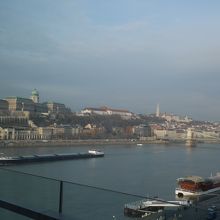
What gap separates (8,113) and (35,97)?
6.83m

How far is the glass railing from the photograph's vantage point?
1002 mm

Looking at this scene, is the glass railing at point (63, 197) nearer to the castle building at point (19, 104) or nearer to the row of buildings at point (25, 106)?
the row of buildings at point (25, 106)

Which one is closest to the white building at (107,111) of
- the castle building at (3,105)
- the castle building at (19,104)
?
the castle building at (19,104)

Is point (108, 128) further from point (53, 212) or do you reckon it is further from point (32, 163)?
point (53, 212)

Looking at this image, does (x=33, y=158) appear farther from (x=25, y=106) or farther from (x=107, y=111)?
(x=107, y=111)

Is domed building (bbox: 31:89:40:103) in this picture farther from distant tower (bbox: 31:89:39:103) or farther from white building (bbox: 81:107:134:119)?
white building (bbox: 81:107:134:119)

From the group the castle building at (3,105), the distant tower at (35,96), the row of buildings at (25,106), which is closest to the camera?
the castle building at (3,105)

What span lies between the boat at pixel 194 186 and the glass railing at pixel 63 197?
6.29 meters

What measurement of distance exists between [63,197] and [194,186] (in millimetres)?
6756

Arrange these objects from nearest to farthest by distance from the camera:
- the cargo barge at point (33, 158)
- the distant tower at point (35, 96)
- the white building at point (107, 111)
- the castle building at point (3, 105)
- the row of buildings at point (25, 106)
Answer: the cargo barge at point (33, 158), the castle building at point (3, 105), the row of buildings at point (25, 106), the distant tower at point (35, 96), the white building at point (107, 111)

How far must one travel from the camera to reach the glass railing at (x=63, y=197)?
1.00 m

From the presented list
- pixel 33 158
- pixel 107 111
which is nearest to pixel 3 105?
pixel 107 111

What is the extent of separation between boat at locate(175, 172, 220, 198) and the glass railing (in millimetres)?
6286

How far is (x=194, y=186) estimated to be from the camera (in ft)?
24.9
